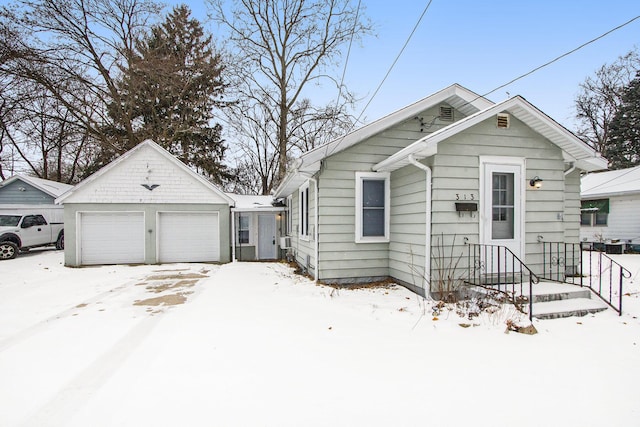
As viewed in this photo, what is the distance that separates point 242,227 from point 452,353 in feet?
37.7

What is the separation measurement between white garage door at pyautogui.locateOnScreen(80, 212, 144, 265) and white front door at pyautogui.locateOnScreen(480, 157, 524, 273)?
1113cm

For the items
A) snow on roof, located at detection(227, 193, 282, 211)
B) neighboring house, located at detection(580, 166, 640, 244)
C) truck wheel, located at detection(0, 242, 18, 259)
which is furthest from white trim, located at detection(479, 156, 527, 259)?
truck wheel, located at detection(0, 242, 18, 259)

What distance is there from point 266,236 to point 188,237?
340 cm

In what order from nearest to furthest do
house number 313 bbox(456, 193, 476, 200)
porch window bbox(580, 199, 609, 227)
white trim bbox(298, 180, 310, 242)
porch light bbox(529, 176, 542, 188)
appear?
house number 313 bbox(456, 193, 476, 200)
porch light bbox(529, 176, 542, 188)
white trim bbox(298, 180, 310, 242)
porch window bbox(580, 199, 609, 227)

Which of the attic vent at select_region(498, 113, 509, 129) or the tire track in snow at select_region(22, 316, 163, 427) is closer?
the tire track in snow at select_region(22, 316, 163, 427)

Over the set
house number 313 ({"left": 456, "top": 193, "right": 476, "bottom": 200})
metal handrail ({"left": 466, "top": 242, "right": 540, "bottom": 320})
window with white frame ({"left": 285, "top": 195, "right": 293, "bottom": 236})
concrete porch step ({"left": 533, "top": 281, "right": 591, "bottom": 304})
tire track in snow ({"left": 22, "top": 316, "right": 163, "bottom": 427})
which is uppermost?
house number 313 ({"left": 456, "top": 193, "right": 476, "bottom": 200})

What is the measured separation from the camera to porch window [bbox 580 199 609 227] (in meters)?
14.5

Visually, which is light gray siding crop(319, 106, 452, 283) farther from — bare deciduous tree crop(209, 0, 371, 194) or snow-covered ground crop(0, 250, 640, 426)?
bare deciduous tree crop(209, 0, 371, 194)

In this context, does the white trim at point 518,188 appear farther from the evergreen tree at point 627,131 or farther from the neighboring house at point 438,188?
the evergreen tree at point 627,131

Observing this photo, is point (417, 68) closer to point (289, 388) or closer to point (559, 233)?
point (559, 233)

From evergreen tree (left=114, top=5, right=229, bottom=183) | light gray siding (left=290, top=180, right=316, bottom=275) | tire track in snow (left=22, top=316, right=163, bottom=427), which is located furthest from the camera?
evergreen tree (left=114, top=5, right=229, bottom=183)

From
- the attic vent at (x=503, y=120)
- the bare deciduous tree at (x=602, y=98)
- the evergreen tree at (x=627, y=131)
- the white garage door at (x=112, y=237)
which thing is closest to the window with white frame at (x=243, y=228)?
the white garage door at (x=112, y=237)

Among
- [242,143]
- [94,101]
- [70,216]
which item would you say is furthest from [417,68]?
[94,101]

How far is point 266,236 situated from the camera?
46.0 feet
